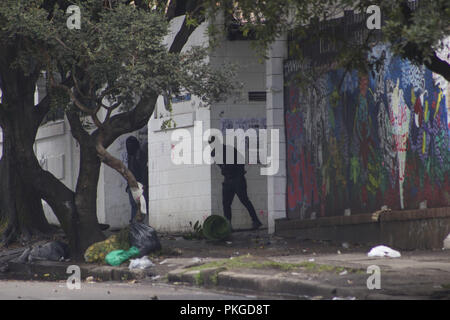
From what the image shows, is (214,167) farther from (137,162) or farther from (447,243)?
(447,243)

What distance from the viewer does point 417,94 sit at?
14.0 meters

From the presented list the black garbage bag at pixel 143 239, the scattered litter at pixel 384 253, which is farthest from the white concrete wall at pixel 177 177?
the scattered litter at pixel 384 253

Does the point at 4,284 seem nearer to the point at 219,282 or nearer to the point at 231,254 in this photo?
the point at 219,282

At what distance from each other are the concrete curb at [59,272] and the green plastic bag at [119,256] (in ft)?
0.52

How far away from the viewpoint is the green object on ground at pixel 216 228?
55.1 ft

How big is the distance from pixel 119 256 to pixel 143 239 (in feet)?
2.00

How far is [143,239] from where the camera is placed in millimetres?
14156

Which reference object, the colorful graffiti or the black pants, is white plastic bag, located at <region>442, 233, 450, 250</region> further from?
the black pants

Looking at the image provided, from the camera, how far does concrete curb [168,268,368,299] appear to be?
9.49 m

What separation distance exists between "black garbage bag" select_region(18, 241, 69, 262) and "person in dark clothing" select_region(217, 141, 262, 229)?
4.06 metres

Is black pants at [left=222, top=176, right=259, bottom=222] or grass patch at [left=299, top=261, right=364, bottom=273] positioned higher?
black pants at [left=222, top=176, right=259, bottom=222]
